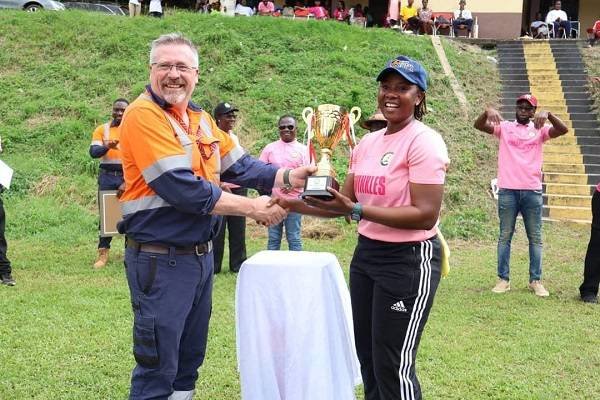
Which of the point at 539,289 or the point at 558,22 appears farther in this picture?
the point at 558,22

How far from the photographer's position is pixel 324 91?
1373 centimetres

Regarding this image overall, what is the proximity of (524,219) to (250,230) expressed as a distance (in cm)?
464

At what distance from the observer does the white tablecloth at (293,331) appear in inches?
133

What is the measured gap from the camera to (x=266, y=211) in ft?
10.6

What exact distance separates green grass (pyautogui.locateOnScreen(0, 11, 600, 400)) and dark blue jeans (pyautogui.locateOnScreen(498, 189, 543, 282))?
12.4 inches

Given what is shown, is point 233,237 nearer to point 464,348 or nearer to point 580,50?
point 464,348

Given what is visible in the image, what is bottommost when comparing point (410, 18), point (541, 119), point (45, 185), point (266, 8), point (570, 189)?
point (45, 185)

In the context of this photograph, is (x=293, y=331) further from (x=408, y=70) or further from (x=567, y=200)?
(x=567, y=200)

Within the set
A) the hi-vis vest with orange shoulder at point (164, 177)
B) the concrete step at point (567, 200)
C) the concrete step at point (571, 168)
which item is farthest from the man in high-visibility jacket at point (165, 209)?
the concrete step at point (571, 168)

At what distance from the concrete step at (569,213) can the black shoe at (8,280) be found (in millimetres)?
8717

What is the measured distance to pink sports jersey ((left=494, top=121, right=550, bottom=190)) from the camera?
648 cm

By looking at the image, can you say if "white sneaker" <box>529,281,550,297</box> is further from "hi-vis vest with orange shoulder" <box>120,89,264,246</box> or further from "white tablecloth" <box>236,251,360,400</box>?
"hi-vis vest with orange shoulder" <box>120,89,264,246</box>

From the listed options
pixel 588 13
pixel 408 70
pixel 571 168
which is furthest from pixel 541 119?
pixel 588 13

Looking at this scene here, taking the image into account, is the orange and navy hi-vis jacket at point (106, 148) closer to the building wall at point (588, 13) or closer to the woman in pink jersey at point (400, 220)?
the woman in pink jersey at point (400, 220)
